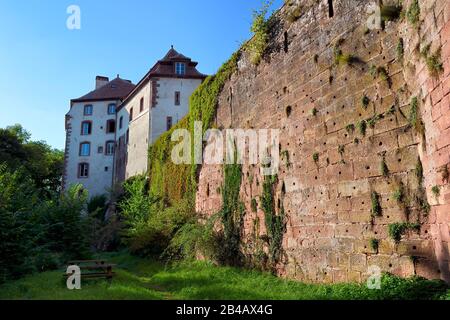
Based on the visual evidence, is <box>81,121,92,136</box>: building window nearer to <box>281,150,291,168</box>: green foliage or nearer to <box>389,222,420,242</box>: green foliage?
<box>281,150,291,168</box>: green foliage

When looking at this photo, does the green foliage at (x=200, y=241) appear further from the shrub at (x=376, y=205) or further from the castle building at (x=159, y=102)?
the castle building at (x=159, y=102)

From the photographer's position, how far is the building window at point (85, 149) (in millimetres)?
37500

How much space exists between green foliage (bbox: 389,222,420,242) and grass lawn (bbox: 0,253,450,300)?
68 centimetres

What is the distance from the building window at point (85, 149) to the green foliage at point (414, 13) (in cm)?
3541

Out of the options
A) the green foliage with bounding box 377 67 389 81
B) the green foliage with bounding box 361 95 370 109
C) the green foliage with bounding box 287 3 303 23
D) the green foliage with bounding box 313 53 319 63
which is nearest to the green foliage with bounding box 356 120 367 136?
the green foliage with bounding box 361 95 370 109

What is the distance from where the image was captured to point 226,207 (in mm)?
11836

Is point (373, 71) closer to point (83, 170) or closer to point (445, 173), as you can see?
point (445, 173)

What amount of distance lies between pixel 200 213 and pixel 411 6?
9848 millimetres

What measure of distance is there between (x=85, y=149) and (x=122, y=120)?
18.4 ft

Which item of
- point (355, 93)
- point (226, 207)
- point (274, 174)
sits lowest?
point (226, 207)
